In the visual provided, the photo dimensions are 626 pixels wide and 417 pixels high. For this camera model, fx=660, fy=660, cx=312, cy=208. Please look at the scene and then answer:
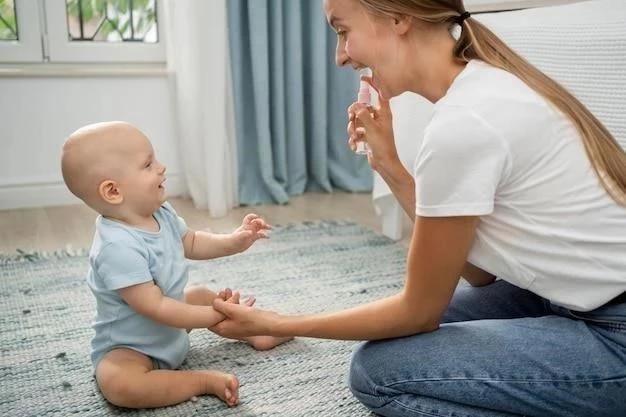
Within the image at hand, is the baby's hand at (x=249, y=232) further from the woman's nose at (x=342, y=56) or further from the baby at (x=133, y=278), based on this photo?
the woman's nose at (x=342, y=56)

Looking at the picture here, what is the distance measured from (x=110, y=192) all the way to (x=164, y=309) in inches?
7.8

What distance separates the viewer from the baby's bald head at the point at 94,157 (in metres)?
1.00

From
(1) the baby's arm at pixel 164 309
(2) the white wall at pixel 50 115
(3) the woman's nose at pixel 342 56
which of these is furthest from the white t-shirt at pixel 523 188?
(2) the white wall at pixel 50 115

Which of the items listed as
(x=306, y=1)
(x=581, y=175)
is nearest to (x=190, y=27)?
(x=306, y=1)

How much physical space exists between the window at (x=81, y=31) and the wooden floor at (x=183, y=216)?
1.87 ft

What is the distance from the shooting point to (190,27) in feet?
7.47

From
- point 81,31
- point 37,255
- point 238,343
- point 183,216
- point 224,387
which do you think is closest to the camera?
point 224,387

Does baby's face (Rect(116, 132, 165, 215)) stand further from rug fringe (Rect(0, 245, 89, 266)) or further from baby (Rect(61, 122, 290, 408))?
rug fringe (Rect(0, 245, 89, 266))

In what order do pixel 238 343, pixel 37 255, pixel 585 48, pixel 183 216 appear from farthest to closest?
1. pixel 183 216
2. pixel 37 255
3. pixel 238 343
4. pixel 585 48

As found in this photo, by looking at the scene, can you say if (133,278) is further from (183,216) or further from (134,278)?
(183,216)

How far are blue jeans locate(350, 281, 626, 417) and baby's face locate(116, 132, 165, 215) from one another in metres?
0.42

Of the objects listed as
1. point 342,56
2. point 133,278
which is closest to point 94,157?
point 133,278

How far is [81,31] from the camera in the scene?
8.20 ft

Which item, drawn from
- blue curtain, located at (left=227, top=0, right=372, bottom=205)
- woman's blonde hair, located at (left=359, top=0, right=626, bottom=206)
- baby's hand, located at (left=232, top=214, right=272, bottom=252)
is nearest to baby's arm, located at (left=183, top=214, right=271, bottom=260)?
baby's hand, located at (left=232, top=214, right=272, bottom=252)
